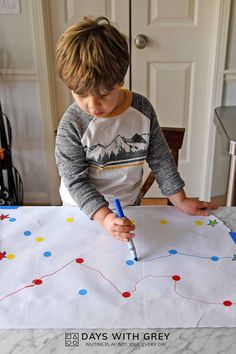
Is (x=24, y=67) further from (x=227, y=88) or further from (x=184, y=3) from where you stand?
(x=227, y=88)

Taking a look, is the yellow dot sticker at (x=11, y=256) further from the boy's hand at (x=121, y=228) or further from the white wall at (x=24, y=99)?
the white wall at (x=24, y=99)

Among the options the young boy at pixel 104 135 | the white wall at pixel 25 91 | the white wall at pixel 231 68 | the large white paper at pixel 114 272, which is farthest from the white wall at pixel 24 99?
the large white paper at pixel 114 272

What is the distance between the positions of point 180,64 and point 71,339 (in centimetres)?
192

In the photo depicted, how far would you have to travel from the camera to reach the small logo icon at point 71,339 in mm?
685

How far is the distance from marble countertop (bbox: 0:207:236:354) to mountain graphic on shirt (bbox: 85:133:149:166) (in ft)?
1.59

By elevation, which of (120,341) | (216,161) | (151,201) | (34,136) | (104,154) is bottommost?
(151,201)

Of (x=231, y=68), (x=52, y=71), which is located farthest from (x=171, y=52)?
(x=52, y=71)

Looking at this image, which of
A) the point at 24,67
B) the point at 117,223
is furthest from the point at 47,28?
the point at 117,223

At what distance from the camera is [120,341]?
0.69 meters

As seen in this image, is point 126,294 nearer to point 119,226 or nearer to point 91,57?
point 119,226

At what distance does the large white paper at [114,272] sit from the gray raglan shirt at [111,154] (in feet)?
0.22

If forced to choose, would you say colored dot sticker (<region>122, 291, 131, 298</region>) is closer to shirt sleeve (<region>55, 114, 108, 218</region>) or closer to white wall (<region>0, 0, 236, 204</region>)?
shirt sleeve (<region>55, 114, 108, 218</region>)

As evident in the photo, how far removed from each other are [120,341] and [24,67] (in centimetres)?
189

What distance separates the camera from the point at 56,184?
2.60 meters
